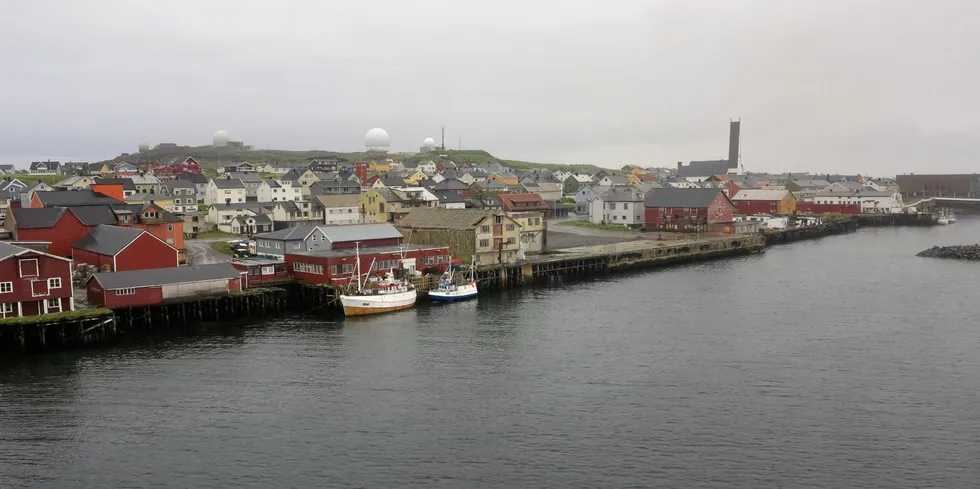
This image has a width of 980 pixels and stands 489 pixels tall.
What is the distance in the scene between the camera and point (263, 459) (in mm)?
18484

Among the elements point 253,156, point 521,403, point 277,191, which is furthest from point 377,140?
point 521,403

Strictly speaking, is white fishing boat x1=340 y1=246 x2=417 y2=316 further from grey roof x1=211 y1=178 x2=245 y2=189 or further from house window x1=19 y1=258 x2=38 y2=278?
grey roof x1=211 y1=178 x2=245 y2=189

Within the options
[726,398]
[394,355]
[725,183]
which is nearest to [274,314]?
[394,355]

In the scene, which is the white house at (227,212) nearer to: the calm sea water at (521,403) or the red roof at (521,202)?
the red roof at (521,202)

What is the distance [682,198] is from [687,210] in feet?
5.67

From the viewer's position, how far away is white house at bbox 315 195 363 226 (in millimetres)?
64250

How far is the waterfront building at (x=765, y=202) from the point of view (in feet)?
298

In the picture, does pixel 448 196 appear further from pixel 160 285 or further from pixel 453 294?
pixel 160 285

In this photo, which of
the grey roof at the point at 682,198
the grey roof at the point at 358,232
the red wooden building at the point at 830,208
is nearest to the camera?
the grey roof at the point at 358,232

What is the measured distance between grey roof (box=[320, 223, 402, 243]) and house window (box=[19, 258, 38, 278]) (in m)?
15.0

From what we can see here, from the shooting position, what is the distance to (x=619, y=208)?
74.6 meters

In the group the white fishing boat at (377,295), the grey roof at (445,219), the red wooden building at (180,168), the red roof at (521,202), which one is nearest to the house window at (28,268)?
the white fishing boat at (377,295)

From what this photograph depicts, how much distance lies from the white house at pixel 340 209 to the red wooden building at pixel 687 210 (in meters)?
27.2

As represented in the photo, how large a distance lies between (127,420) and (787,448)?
1768 centimetres
